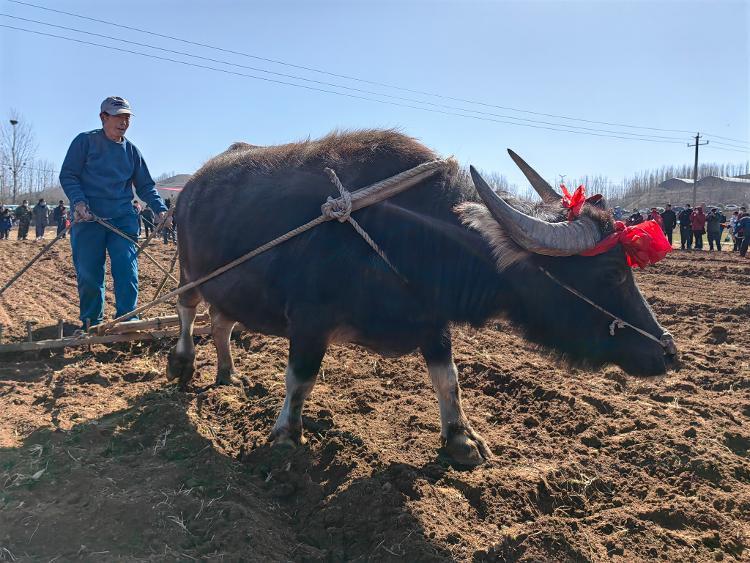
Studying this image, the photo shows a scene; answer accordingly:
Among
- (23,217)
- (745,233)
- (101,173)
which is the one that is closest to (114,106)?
(101,173)

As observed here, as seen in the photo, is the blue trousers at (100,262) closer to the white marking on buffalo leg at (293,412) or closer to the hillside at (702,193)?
the white marking on buffalo leg at (293,412)

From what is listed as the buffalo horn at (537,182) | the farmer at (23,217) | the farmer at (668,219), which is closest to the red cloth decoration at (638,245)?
the buffalo horn at (537,182)

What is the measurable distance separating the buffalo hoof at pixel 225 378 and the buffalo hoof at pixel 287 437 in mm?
1466

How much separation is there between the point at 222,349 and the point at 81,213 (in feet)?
6.51

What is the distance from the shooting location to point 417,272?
393cm

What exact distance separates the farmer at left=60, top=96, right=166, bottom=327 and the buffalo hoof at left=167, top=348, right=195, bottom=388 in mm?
1439

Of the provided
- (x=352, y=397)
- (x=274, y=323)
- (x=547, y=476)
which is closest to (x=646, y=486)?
(x=547, y=476)

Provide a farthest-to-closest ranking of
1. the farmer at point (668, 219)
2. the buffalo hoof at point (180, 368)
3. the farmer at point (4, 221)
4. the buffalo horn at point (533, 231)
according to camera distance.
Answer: the farmer at point (4, 221) → the farmer at point (668, 219) → the buffalo hoof at point (180, 368) → the buffalo horn at point (533, 231)

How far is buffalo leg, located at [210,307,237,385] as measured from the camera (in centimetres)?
551

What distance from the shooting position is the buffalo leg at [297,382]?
4.09m

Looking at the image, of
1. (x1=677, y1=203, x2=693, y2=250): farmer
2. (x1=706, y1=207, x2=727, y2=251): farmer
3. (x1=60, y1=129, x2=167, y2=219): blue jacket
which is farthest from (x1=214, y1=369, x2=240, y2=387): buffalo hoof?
(x1=677, y1=203, x2=693, y2=250): farmer

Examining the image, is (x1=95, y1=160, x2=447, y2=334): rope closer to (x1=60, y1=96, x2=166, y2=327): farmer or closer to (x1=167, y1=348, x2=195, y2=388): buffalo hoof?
(x1=167, y1=348, x2=195, y2=388): buffalo hoof

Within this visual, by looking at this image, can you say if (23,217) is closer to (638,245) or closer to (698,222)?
(638,245)

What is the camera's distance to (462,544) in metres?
3.03
